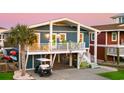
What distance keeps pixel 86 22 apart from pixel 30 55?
5.63 metres

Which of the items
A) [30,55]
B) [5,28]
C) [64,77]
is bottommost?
[64,77]

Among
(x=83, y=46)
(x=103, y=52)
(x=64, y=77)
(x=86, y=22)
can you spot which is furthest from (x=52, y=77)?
(x=103, y=52)

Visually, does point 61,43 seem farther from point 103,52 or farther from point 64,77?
point 103,52

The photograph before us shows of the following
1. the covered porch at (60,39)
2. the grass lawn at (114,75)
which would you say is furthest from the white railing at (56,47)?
the grass lawn at (114,75)

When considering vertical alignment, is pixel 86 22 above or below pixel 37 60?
above

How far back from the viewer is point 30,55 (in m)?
19.8

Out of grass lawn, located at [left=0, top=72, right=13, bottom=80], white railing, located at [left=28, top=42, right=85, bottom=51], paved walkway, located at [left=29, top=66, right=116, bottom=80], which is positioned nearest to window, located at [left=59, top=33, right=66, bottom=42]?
white railing, located at [left=28, top=42, right=85, bottom=51]

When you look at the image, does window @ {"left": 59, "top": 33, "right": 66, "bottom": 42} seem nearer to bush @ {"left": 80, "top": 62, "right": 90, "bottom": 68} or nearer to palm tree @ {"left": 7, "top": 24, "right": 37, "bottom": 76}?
bush @ {"left": 80, "top": 62, "right": 90, "bottom": 68}

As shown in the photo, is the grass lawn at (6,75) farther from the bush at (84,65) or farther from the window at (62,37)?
the bush at (84,65)

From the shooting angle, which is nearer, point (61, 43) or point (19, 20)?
point (19, 20)

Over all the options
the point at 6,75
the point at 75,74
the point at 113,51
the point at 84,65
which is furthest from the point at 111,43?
the point at 6,75

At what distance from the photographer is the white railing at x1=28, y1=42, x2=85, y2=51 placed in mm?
18938

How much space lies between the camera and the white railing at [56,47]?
1894 cm
